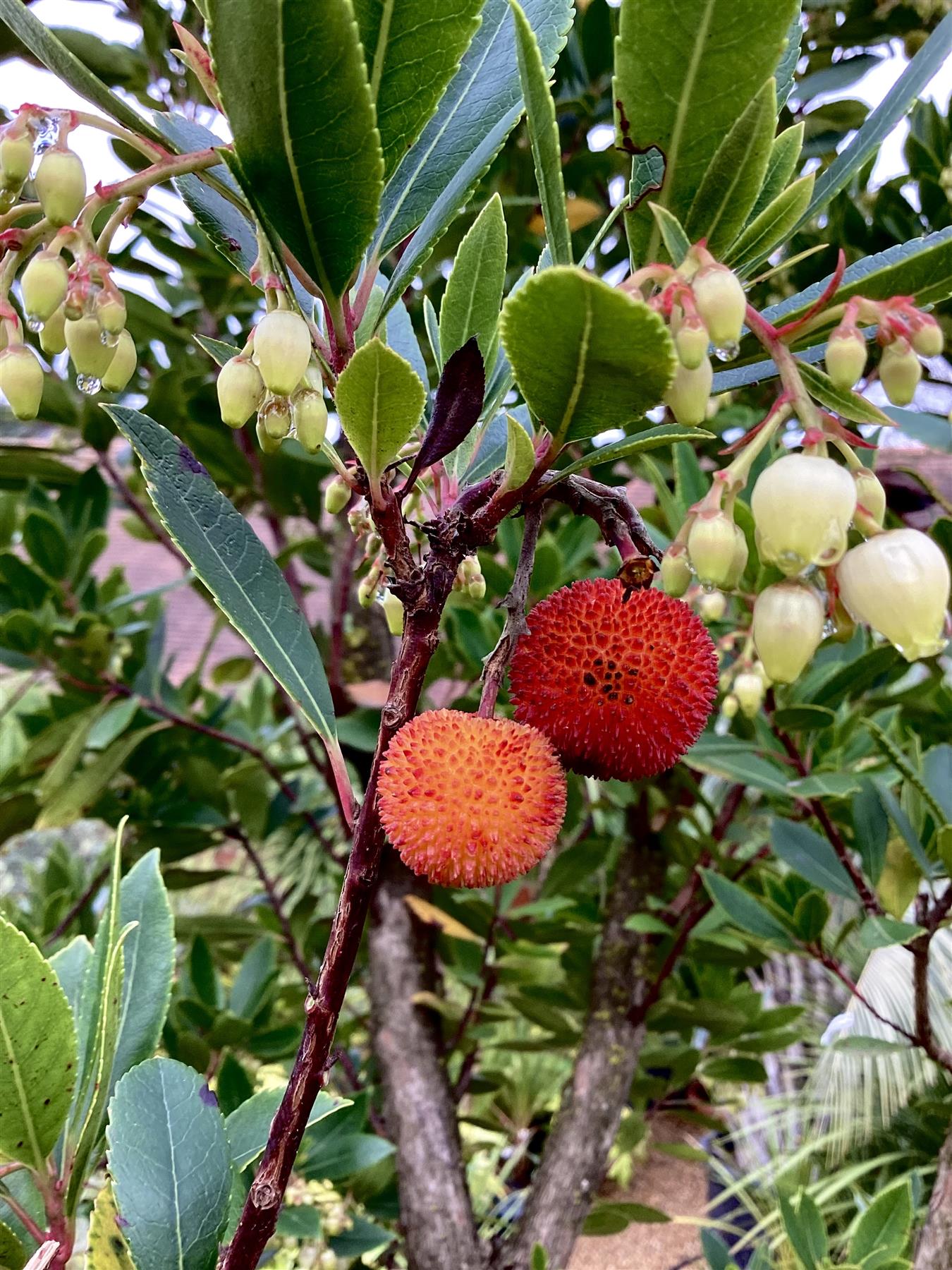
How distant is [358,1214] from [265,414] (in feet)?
3.00

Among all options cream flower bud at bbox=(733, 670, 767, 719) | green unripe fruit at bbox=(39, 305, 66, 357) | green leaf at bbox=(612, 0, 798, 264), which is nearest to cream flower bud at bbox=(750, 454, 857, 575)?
green leaf at bbox=(612, 0, 798, 264)

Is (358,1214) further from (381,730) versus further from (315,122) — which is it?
(315,122)

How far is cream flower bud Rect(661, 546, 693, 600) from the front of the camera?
1.42 ft

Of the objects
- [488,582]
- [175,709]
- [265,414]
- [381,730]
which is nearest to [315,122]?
[265,414]

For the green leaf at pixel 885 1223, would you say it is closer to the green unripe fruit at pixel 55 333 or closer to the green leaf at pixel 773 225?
the green leaf at pixel 773 225

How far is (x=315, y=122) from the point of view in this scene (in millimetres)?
332

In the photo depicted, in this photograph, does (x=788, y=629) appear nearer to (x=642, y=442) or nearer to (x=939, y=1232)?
(x=642, y=442)

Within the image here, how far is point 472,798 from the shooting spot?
0.43 metres

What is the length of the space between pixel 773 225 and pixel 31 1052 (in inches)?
19.8

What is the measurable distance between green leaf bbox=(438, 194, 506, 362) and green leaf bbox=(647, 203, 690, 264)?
0.46 ft

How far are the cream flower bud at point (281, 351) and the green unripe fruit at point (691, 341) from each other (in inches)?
5.7

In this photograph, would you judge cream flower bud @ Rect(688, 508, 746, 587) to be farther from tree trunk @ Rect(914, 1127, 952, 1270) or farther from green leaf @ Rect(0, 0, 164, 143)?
tree trunk @ Rect(914, 1127, 952, 1270)

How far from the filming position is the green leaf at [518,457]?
363 mm

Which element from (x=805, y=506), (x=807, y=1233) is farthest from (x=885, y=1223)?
(x=805, y=506)
